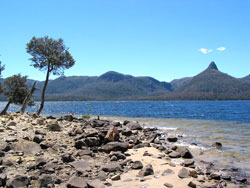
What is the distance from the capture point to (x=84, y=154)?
12305 millimetres

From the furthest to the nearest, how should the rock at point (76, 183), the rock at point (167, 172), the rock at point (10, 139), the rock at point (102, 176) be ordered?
1. the rock at point (10, 139)
2. the rock at point (167, 172)
3. the rock at point (102, 176)
4. the rock at point (76, 183)

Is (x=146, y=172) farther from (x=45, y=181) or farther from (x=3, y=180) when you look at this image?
(x=3, y=180)

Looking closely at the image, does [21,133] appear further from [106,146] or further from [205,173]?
[205,173]

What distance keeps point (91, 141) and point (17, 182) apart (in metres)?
6.77

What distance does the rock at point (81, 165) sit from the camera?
33.0 ft

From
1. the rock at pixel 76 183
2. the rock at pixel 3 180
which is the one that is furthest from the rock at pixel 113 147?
the rock at pixel 3 180

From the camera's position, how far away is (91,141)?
14211 millimetres

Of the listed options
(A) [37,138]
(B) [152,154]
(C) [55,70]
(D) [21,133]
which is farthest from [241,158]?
(C) [55,70]

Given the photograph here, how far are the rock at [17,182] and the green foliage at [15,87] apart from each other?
3169cm

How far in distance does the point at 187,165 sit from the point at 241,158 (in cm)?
516

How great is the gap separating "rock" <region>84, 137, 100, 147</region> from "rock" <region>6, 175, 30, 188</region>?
20.5ft

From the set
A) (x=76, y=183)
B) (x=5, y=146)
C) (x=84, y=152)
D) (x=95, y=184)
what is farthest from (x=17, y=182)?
(x=84, y=152)

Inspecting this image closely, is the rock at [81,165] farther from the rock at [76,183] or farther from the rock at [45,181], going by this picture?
the rock at [45,181]

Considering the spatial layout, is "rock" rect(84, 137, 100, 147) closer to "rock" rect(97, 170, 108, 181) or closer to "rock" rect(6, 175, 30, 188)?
"rock" rect(97, 170, 108, 181)
